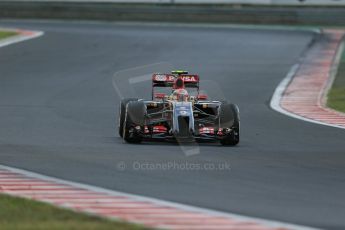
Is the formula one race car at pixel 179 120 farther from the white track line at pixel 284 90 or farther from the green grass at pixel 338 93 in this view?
the green grass at pixel 338 93

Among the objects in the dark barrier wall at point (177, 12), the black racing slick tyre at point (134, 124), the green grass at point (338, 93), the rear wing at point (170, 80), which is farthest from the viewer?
the dark barrier wall at point (177, 12)

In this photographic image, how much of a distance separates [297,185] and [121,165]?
2112mm

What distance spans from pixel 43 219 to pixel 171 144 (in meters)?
5.81

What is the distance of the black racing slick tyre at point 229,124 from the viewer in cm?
1395

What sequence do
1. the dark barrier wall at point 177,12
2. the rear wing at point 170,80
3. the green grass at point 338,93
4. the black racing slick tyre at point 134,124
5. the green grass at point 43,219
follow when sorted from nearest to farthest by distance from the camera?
the green grass at point 43,219 → the black racing slick tyre at point 134,124 → the rear wing at point 170,80 → the green grass at point 338,93 → the dark barrier wall at point 177,12

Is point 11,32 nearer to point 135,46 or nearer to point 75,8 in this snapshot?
point 135,46

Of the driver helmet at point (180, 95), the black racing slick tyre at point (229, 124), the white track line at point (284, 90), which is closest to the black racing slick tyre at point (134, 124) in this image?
the driver helmet at point (180, 95)

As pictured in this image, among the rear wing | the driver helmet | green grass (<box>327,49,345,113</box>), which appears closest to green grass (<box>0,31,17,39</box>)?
green grass (<box>327,49,345,113</box>)

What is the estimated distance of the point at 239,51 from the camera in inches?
1316

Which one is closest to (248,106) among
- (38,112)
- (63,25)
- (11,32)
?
(38,112)

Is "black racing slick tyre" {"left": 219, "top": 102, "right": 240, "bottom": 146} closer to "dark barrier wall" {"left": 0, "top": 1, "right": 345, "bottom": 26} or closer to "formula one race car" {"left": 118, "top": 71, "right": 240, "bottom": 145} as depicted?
"formula one race car" {"left": 118, "top": 71, "right": 240, "bottom": 145}

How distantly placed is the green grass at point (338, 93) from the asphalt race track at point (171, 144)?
4.42 ft

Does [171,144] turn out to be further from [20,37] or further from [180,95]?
[20,37]

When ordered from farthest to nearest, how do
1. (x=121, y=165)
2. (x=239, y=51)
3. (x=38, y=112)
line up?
(x=239, y=51), (x=38, y=112), (x=121, y=165)
